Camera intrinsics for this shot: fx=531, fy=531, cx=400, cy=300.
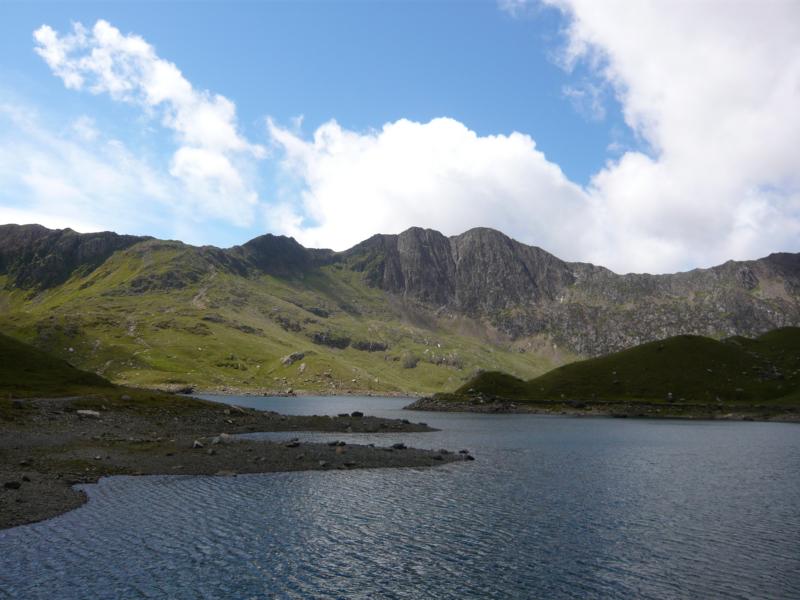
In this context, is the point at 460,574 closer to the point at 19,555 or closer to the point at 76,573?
the point at 76,573

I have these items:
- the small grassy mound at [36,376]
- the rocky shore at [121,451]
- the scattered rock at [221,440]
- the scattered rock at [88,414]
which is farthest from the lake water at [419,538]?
the small grassy mound at [36,376]

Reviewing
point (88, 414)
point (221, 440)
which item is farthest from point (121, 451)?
point (88, 414)

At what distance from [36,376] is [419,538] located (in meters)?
113

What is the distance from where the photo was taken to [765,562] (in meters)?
34.9

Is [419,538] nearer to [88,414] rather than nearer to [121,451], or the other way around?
[121,451]

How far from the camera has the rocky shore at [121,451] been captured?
46344 millimetres

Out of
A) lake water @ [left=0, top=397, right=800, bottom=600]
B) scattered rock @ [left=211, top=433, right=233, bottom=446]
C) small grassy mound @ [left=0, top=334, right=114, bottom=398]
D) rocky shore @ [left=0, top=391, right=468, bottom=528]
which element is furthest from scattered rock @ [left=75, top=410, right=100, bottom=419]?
lake water @ [left=0, top=397, right=800, bottom=600]

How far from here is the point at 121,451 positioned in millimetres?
67312

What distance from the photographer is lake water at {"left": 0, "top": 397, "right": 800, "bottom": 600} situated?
96.8 ft

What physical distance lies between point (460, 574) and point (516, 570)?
3.66m

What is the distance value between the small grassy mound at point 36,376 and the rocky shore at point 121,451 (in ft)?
35.4

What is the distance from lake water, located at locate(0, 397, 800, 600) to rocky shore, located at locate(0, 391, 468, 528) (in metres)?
3.45

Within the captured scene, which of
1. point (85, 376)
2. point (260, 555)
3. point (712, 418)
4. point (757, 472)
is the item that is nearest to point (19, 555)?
point (260, 555)

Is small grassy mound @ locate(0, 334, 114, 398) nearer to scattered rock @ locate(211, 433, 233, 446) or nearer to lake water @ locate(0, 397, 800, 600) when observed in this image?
scattered rock @ locate(211, 433, 233, 446)
